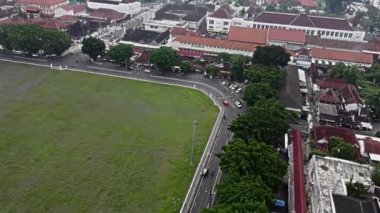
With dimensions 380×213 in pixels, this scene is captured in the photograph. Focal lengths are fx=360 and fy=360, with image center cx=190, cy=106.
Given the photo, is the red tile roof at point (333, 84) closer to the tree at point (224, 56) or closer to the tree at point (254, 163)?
the tree at point (224, 56)

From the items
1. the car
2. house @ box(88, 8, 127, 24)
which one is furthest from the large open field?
house @ box(88, 8, 127, 24)

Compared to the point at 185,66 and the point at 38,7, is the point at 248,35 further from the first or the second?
the point at 38,7

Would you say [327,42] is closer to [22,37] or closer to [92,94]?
[92,94]

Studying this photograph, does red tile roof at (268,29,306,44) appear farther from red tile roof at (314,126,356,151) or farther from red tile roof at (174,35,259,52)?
red tile roof at (314,126,356,151)

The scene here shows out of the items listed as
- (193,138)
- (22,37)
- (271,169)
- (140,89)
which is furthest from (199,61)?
(271,169)

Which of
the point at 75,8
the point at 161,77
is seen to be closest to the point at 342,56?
the point at 161,77
